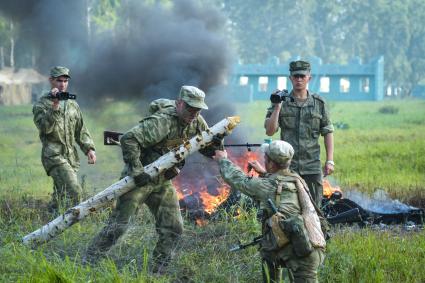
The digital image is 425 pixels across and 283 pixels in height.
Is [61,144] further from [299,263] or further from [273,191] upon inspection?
[299,263]

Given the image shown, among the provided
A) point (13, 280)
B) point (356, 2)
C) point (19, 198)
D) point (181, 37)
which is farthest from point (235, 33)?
point (13, 280)

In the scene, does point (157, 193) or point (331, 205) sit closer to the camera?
point (157, 193)

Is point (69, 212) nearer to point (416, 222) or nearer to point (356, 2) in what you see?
point (416, 222)

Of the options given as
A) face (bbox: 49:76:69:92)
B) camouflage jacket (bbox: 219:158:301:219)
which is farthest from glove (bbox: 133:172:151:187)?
face (bbox: 49:76:69:92)

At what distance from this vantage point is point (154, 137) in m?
6.73

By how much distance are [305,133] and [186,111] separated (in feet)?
5.05

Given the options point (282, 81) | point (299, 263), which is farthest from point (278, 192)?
point (282, 81)

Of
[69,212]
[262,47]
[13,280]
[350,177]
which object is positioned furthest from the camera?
[262,47]

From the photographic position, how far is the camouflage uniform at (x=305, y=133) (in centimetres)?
760

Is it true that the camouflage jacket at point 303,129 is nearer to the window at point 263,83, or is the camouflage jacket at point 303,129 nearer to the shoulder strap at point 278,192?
the shoulder strap at point 278,192

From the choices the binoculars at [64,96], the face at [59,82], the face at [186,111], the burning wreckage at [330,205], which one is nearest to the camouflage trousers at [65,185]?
the face at [59,82]

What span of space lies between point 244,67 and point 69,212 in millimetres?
44840

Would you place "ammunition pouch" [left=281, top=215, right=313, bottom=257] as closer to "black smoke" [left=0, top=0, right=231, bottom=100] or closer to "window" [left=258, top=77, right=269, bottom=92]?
"black smoke" [left=0, top=0, right=231, bottom=100]

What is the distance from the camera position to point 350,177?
1335 centimetres
